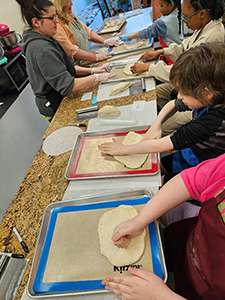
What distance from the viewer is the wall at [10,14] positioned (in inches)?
107

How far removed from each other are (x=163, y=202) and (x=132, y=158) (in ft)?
1.11

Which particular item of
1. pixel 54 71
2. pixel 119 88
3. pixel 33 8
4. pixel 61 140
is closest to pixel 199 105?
pixel 119 88

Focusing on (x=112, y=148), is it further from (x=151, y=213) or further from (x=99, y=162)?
(x=151, y=213)

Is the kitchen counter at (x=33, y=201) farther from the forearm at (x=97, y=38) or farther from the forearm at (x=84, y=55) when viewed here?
the forearm at (x=97, y=38)

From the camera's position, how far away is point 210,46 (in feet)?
2.85

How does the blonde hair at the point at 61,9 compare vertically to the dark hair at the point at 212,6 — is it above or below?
above

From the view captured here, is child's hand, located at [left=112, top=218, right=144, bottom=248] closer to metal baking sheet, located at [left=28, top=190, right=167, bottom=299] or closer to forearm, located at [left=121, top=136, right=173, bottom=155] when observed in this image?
metal baking sheet, located at [left=28, top=190, right=167, bottom=299]

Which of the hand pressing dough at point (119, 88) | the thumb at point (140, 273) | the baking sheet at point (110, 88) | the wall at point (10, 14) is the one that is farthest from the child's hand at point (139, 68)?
the wall at point (10, 14)

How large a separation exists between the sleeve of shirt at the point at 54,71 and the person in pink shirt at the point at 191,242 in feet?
4.00

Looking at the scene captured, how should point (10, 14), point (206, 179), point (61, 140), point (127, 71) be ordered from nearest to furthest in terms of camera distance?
point (206, 179) < point (61, 140) < point (127, 71) < point (10, 14)

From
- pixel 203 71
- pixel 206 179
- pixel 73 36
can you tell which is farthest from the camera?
pixel 73 36

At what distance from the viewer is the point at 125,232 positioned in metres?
0.72

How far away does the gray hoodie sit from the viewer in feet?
4.67

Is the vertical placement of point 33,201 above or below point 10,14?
below
